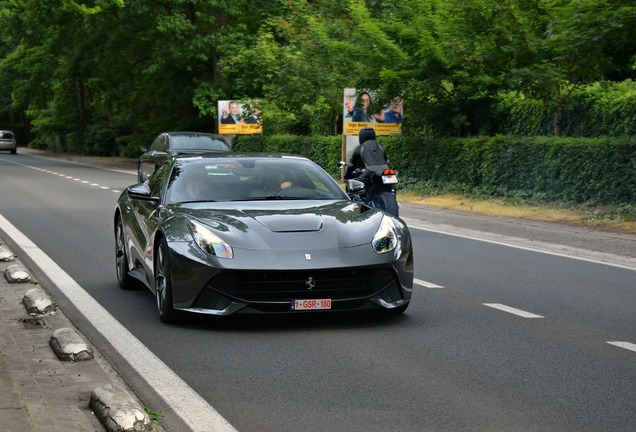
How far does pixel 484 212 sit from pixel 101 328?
48.1ft

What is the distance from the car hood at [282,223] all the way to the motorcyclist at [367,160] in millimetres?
5245

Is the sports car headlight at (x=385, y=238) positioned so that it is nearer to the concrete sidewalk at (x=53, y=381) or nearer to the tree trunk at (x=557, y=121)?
the concrete sidewalk at (x=53, y=381)

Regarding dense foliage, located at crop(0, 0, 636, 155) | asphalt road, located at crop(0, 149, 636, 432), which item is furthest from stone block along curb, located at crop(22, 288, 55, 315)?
dense foliage, located at crop(0, 0, 636, 155)

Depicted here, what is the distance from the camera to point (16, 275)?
36.0 ft

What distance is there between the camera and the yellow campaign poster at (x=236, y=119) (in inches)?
1726

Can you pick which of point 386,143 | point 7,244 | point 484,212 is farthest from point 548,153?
point 7,244

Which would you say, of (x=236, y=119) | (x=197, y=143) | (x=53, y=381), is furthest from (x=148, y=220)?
(x=236, y=119)

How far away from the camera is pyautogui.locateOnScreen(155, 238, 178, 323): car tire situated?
884cm

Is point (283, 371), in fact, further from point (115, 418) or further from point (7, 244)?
point (7, 244)

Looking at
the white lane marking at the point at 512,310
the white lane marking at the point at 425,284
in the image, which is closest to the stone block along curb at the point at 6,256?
the white lane marking at the point at 425,284

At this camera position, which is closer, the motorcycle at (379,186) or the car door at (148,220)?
the car door at (148,220)

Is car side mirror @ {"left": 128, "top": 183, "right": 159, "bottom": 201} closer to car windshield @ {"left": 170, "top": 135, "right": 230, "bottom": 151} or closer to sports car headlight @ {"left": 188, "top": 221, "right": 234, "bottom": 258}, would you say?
sports car headlight @ {"left": 188, "top": 221, "right": 234, "bottom": 258}

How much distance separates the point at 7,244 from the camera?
15.0 metres

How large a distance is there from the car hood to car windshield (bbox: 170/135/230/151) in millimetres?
17483
